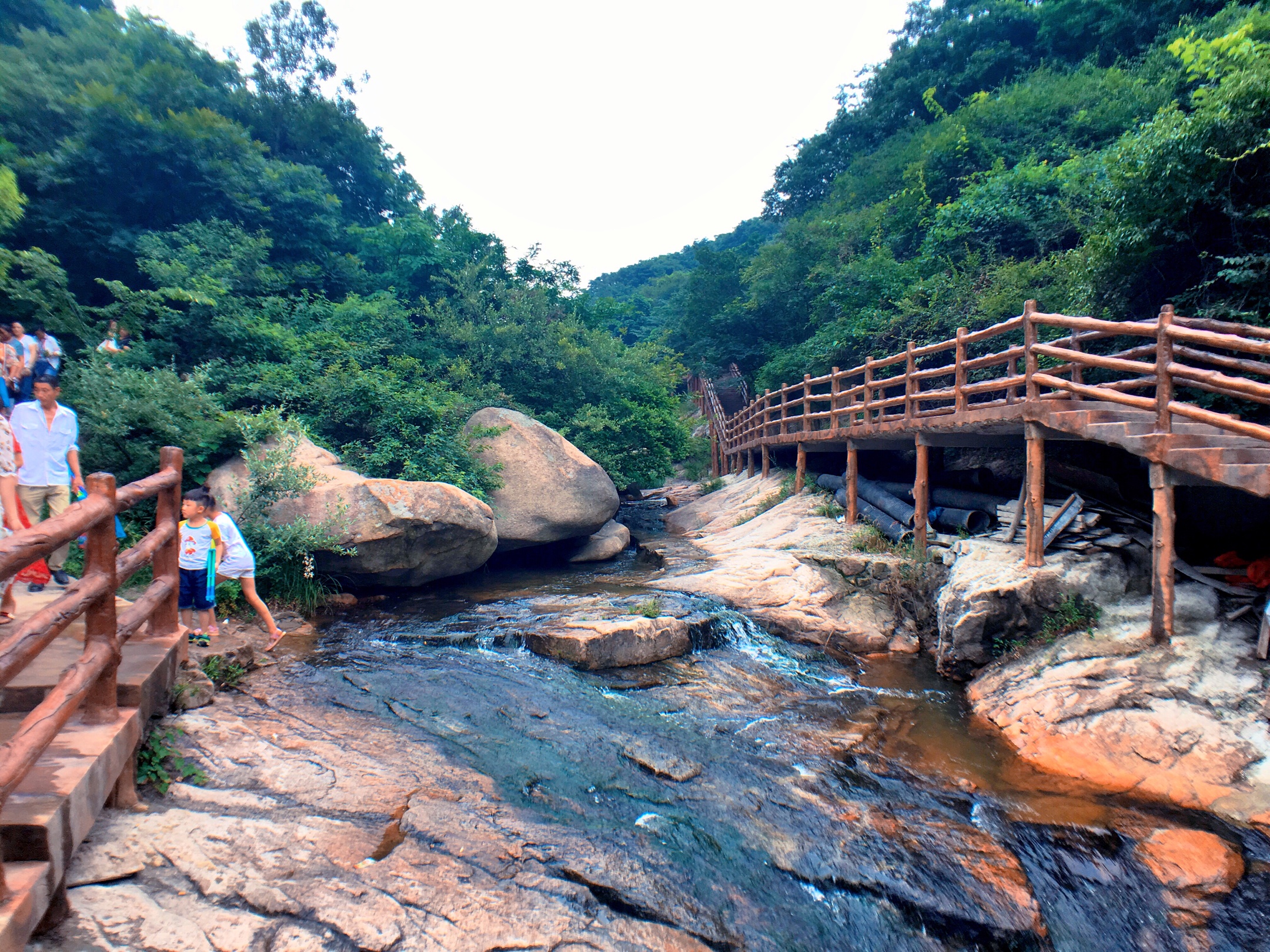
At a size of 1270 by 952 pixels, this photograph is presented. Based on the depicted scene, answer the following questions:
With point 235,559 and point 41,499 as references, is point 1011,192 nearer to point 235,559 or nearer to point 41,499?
point 235,559

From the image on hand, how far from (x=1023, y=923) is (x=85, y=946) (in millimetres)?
4336

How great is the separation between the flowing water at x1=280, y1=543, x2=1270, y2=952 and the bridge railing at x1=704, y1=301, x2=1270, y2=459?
321cm

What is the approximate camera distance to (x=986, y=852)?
4.21 m

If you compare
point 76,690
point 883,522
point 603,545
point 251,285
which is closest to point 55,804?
point 76,690

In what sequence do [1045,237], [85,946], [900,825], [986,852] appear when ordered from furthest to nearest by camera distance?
[1045,237] → [900,825] → [986,852] → [85,946]

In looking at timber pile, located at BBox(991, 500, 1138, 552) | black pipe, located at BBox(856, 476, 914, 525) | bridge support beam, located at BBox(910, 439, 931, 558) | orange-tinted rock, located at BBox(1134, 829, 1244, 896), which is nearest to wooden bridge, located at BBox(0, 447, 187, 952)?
orange-tinted rock, located at BBox(1134, 829, 1244, 896)

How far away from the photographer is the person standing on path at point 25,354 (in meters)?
8.11

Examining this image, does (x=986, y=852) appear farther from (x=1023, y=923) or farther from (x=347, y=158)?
(x=347, y=158)

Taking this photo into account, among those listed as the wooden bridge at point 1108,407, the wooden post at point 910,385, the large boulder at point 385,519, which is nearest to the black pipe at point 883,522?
the wooden bridge at point 1108,407

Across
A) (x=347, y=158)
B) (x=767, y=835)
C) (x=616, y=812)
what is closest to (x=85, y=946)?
(x=616, y=812)

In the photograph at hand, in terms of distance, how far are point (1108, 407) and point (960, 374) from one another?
1.71 meters

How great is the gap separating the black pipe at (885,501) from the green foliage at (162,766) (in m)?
9.48

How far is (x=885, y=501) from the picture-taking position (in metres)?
11.5

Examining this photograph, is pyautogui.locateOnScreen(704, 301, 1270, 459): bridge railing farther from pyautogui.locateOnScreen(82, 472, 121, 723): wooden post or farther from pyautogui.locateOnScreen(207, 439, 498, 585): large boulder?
pyautogui.locateOnScreen(82, 472, 121, 723): wooden post
